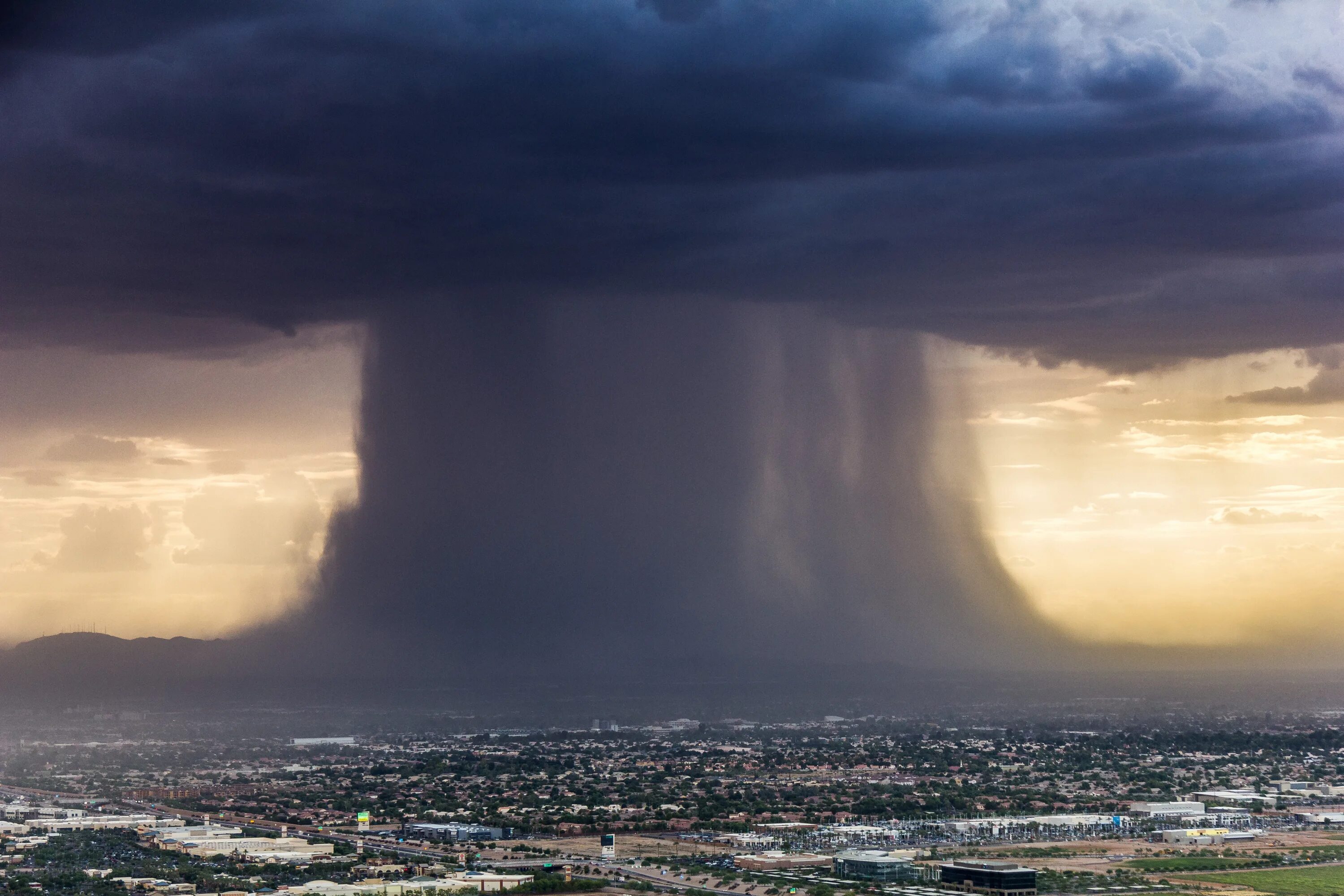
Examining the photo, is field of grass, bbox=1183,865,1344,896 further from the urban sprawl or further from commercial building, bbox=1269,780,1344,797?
commercial building, bbox=1269,780,1344,797

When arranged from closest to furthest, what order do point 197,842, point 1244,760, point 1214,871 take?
1. point 1214,871
2. point 197,842
3. point 1244,760

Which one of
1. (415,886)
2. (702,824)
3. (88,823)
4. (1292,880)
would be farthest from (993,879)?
(88,823)

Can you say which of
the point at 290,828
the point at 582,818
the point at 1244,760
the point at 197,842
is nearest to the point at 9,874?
the point at 197,842

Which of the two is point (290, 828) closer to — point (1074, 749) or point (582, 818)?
point (582, 818)

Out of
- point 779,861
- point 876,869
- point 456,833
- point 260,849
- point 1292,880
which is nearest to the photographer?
point 1292,880

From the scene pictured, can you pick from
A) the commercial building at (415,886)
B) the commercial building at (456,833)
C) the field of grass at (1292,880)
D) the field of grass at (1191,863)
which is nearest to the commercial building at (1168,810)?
the field of grass at (1191,863)

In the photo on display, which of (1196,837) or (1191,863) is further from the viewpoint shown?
(1196,837)

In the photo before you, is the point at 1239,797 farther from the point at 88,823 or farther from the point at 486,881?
the point at 88,823
